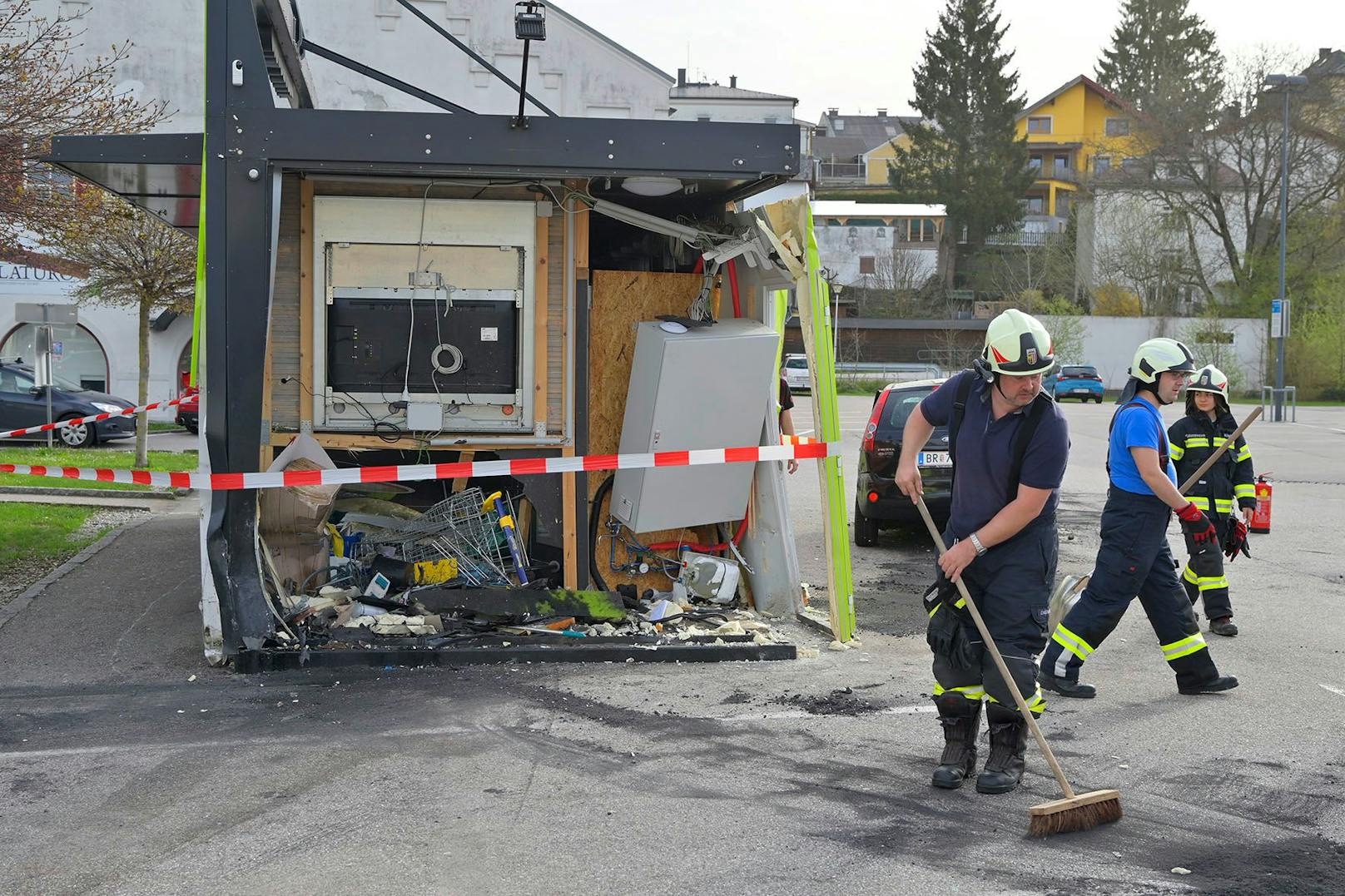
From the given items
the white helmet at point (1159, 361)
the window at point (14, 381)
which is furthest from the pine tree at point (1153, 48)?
the white helmet at point (1159, 361)

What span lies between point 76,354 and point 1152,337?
4086 cm

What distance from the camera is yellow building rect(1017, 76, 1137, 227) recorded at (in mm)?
80750

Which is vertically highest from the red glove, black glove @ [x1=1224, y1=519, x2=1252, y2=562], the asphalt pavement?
the red glove

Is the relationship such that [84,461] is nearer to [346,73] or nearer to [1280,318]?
[346,73]

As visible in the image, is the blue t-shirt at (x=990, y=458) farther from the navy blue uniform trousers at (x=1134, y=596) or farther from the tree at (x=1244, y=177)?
the tree at (x=1244, y=177)

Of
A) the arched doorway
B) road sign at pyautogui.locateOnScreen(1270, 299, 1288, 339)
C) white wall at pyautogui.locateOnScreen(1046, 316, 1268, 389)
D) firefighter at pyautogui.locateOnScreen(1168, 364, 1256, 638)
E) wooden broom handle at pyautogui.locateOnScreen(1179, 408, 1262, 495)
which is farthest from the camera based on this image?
white wall at pyautogui.locateOnScreen(1046, 316, 1268, 389)

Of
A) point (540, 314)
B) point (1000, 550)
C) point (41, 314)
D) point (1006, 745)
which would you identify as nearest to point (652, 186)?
point (540, 314)

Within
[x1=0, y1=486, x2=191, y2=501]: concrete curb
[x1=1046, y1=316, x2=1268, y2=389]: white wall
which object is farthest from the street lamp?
[x1=0, y1=486, x2=191, y2=501]: concrete curb

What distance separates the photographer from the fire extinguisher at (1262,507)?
35.6 feet

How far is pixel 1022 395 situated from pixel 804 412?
31.4 meters

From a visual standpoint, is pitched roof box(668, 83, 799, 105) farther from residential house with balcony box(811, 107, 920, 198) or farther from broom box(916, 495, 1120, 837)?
broom box(916, 495, 1120, 837)

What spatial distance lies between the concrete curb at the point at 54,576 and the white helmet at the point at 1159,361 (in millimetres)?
7111

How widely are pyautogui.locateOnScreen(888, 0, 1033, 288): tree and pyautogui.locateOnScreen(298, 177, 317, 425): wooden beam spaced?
63740mm

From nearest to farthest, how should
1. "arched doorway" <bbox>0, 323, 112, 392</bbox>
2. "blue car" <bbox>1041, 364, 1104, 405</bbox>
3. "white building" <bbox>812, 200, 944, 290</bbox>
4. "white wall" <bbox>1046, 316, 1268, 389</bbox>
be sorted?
"arched doorway" <bbox>0, 323, 112, 392</bbox>
"blue car" <bbox>1041, 364, 1104, 405</bbox>
"white wall" <bbox>1046, 316, 1268, 389</bbox>
"white building" <bbox>812, 200, 944, 290</bbox>
